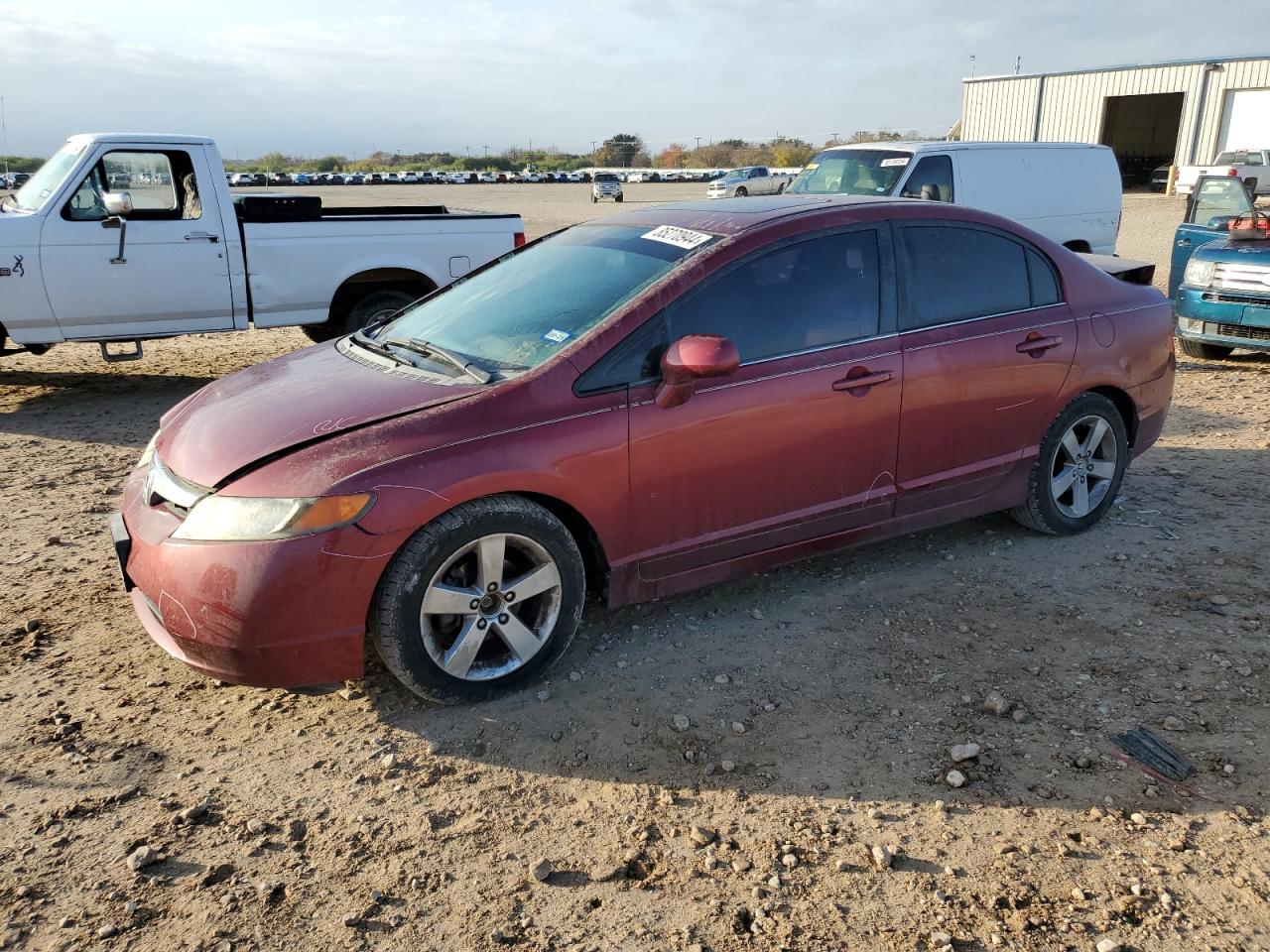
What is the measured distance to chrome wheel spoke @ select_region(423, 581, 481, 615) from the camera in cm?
337

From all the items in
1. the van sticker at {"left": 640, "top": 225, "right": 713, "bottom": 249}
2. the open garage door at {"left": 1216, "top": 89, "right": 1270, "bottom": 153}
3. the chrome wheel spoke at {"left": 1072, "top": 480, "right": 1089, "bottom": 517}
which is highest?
the open garage door at {"left": 1216, "top": 89, "right": 1270, "bottom": 153}

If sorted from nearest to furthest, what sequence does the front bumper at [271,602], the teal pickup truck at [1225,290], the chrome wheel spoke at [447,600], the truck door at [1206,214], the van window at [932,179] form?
1. the front bumper at [271,602]
2. the chrome wheel spoke at [447,600]
3. the teal pickup truck at [1225,290]
4. the truck door at [1206,214]
5. the van window at [932,179]

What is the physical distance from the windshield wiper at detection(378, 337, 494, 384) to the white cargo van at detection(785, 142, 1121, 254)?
25.7ft

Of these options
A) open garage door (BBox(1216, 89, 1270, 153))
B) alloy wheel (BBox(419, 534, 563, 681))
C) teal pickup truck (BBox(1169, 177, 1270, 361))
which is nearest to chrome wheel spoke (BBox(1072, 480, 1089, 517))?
alloy wheel (BBox(419, 534, 563, 681))

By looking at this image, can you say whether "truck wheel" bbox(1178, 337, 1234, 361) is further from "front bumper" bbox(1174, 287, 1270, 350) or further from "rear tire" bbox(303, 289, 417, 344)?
"rear tire" bbox(303, 289, 417, 344)

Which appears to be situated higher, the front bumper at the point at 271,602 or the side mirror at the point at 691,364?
the side mirror at the point at 691,364

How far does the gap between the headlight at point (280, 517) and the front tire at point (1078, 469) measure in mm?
3280

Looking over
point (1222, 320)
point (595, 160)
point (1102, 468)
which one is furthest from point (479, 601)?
point (595, 160)

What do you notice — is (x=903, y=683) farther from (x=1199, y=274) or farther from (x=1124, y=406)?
(x=1199, y=274)

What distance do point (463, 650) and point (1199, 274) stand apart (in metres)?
8.73

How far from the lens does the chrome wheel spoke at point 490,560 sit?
343 cm

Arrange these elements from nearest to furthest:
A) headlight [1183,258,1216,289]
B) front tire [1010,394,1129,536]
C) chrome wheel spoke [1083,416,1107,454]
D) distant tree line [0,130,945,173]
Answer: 1. front tire [1010,394,1129,536]
2. chrome wheel spoke [1083,416,1107,454]
3. headlight [1183,258,1216,289]
4. distant tree line [0,130,945,173]

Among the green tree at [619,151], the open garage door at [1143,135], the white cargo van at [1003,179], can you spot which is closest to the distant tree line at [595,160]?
the green tree at [619,151]

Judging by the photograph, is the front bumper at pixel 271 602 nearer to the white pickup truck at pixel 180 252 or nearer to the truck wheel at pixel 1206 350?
the white pickup truck at pixel 180 252
